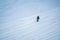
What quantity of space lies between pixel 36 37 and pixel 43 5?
1.23m

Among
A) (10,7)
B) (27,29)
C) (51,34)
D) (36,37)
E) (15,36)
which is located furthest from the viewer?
(51,34)

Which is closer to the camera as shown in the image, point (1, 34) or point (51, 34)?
point (1, 34)

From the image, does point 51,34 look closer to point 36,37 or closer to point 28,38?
point 36,37

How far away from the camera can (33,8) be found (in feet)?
10.2

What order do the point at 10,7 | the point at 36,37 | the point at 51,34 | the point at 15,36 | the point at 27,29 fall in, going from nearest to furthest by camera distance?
the point at 10,7, the point at 15,36, the point at 27,29, the point at 36,37, the point at 51,34

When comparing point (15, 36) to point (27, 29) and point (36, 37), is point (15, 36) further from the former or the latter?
point (36, 37)

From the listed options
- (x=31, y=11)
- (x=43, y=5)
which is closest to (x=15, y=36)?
(x=31, y=11)

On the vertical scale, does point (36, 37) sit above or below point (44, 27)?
below

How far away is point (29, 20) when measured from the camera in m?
3.11

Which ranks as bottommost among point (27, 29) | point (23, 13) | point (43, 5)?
point (27, 29)

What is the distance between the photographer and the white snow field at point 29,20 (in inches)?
104

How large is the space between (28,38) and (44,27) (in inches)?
31.8

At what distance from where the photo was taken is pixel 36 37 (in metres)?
3.38

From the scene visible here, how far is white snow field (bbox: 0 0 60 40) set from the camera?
263 centimetres
